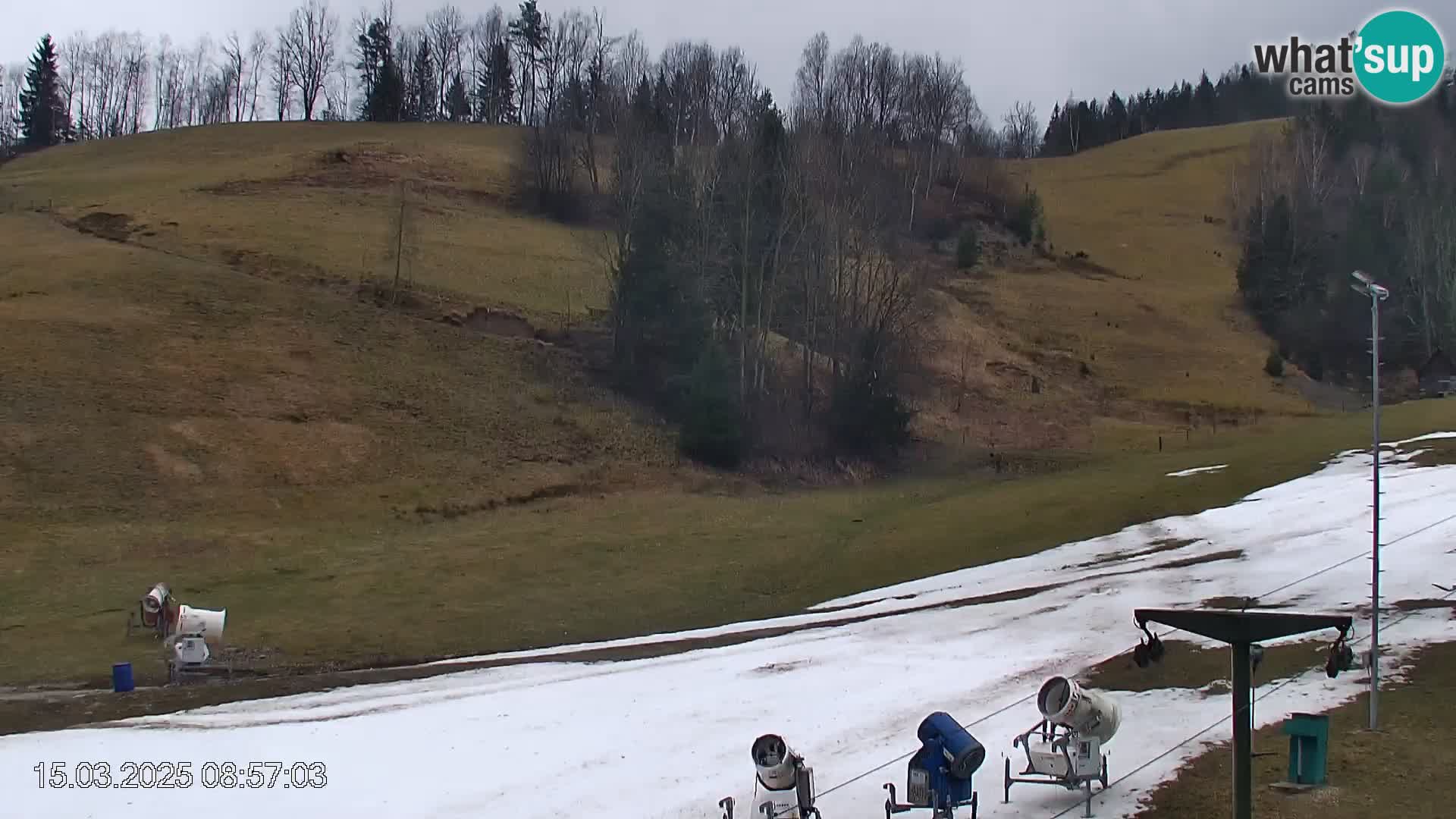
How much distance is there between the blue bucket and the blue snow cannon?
17239 mm

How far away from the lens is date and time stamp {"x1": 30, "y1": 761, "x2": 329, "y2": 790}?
722 inches

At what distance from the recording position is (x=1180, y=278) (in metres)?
106

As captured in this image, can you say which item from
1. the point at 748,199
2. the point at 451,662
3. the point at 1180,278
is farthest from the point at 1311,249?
the point at 451,662

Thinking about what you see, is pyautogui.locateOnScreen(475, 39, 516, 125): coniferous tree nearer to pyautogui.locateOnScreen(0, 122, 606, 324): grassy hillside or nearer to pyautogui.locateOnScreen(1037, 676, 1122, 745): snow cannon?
pyautogui.locateOnScreen(0, 122, 606, 324): grassy hillside

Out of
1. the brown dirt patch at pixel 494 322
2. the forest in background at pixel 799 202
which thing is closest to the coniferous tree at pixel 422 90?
the forest in background at pixel 799 202

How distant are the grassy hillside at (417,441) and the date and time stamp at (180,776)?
881 centimetres

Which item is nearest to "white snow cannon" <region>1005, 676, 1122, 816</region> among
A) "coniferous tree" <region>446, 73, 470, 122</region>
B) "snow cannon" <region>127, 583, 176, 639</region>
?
"snow cannon" <region>127, 583, 176, 639</region>

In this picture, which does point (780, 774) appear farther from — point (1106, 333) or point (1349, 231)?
point (1349, 231)

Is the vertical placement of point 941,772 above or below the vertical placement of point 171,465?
below

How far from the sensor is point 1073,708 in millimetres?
16609

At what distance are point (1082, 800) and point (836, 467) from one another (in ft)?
142

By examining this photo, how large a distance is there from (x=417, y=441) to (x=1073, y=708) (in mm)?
40897

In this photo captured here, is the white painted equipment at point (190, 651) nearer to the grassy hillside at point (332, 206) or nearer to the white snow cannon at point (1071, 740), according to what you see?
the white snow cannon at point (1071, 740)

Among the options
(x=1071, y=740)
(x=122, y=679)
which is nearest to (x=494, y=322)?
(x=122, y=679)
